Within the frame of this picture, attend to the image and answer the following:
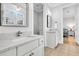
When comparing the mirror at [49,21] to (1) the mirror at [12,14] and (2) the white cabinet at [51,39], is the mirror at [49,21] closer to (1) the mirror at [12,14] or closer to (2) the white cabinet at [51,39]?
(2) the white cabinet at [51,39]

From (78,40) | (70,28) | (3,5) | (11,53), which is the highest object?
(3,5)

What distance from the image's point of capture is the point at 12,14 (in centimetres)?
146

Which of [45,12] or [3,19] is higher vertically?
[45,12]

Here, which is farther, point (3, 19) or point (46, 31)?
point (46, 31)

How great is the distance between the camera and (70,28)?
7.76ft

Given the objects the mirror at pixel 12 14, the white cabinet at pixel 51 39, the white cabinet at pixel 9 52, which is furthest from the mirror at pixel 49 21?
the white cabinet at pixel 9 52

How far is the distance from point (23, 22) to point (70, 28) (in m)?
1.24

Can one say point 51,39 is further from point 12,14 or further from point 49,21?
point 12,14

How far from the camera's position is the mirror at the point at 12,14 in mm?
1276

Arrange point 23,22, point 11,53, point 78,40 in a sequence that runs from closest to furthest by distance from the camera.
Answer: point 11,53, point 23,22, point 78,40

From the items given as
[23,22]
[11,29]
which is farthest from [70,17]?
[11,29]

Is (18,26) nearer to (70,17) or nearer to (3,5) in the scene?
(3,5)

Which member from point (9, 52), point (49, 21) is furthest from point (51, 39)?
point (9, 52)

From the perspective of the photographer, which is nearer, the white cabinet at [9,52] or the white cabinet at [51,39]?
the white cabinet at [9,52]
